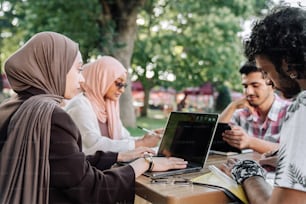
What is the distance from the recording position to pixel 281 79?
0.80 metres

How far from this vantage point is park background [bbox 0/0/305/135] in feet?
9.16

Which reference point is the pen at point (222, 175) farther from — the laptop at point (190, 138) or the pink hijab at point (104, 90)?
the pink hijab at point (104, 90)

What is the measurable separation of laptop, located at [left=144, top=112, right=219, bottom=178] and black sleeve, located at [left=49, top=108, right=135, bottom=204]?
0.46ft

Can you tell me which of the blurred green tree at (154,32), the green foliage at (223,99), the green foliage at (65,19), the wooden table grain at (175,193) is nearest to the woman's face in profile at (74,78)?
the wooden table grain at (175,193)

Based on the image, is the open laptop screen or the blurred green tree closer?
the open laptop screen

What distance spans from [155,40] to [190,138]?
2.97 meters

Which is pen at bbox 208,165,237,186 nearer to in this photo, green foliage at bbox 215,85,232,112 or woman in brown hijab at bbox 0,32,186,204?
woman in brown hijab at bbox 0,32,186,204

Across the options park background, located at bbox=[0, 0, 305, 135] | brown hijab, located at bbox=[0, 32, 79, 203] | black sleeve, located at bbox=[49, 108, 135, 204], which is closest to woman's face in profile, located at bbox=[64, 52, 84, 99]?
brown hijab, located at bbox=[0, 32, 79, 203]

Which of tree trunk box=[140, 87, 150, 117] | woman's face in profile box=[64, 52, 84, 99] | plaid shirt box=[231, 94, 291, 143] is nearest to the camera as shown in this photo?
woman's face in profile box=[64, 52, 84, 99]

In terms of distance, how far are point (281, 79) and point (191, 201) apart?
0.34 meters

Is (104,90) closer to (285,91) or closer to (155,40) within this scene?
(285,91)

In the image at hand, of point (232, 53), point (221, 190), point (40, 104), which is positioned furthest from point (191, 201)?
point (232, 53)

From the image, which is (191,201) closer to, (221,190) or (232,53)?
(221,190)

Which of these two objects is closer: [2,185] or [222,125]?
[2,185]
